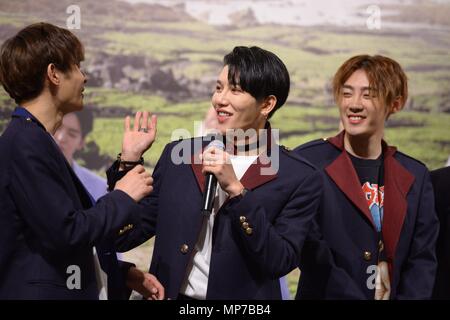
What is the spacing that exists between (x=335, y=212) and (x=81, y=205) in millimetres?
949

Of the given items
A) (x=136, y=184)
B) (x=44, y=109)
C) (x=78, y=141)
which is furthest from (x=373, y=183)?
(x=78, y=141)

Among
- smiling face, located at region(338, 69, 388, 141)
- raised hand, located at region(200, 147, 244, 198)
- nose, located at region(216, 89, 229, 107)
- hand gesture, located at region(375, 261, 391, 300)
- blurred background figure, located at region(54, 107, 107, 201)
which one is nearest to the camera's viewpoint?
raised hand, located at region(200, 147, 244, 198)

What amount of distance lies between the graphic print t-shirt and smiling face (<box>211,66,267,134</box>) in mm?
552

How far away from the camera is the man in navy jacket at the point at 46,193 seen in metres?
1.84

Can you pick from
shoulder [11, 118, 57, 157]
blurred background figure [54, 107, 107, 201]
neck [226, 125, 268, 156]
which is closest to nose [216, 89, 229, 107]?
neck [226, 125, 268, 156]

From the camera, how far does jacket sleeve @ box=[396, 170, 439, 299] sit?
8.08ft

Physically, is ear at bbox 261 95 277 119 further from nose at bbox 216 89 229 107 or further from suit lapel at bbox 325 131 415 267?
suit lapel at bbox 325 131 415 267

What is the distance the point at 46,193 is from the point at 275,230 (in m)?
0.71

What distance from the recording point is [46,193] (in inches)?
72.3

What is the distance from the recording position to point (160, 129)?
12.6ft

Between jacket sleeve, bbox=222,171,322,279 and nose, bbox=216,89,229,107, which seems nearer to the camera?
jacket sleeve, bbox=222,171,322,279

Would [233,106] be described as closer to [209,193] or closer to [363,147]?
[209,193]

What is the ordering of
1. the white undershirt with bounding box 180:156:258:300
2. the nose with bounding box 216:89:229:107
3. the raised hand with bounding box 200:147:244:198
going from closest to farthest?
the raised hand with bounding box 200:147:244:198 < the white undershirt with bounding box 180:156:258:300 < the nose with bounding box 216:89:229:107

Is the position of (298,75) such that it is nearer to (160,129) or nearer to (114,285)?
(160,129)
